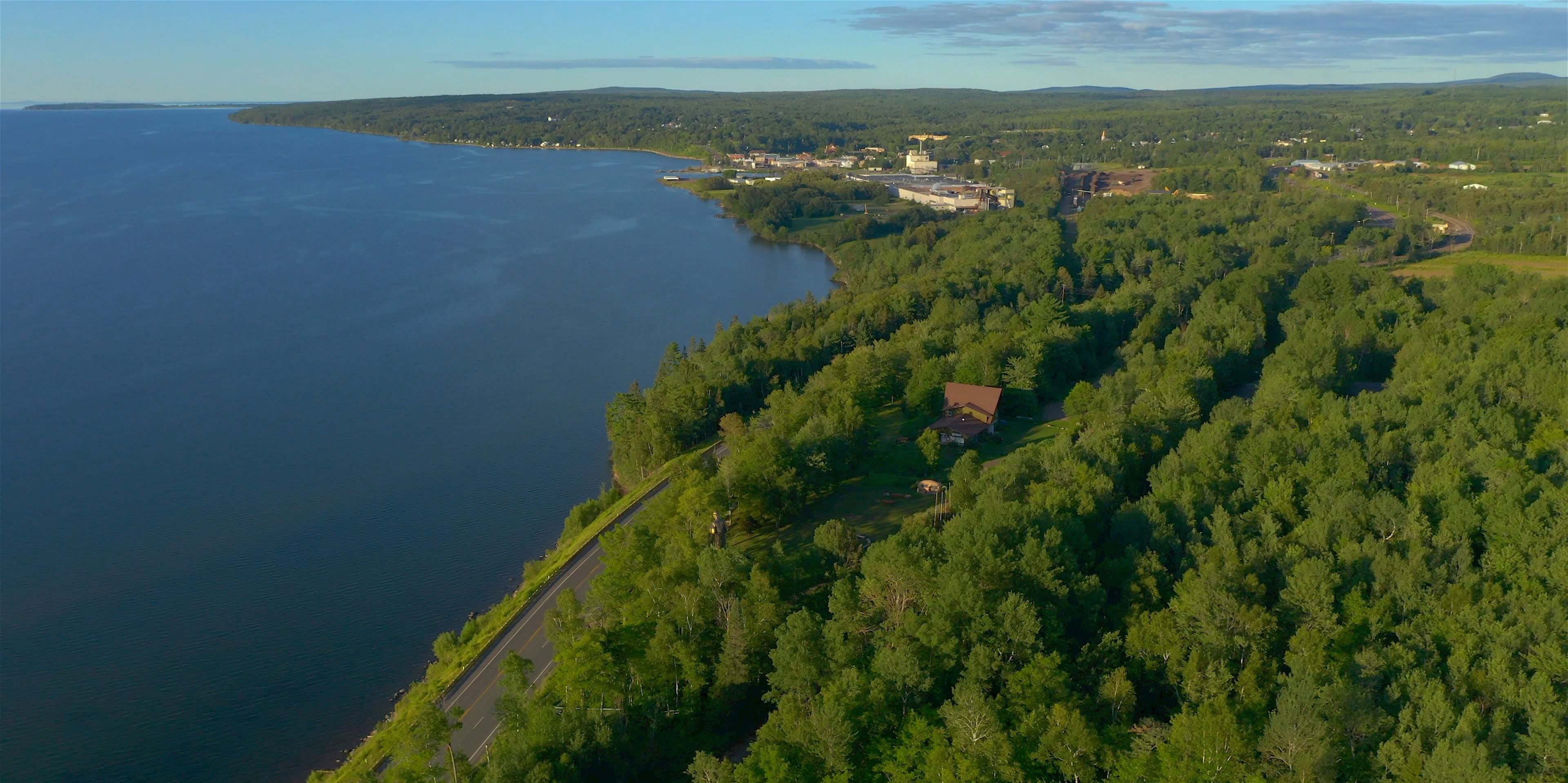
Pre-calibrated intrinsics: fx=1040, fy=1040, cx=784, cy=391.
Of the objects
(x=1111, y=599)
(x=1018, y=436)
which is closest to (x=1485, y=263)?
(x=1018, y=436)

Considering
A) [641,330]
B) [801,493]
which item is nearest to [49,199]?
[641,330]

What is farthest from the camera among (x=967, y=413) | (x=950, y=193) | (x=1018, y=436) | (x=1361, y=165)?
(x=1361, y=165)

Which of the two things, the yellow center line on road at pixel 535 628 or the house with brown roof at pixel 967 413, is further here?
the house with brown roof at pixel 967 413

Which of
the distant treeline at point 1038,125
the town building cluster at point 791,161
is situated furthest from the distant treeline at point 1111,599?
the town building cluster at point 791,161

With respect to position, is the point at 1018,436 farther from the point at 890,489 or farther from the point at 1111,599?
the point at 1111,599

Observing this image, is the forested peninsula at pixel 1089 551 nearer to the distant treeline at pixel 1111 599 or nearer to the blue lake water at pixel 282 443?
the distant treeline at pixel 1111 599
